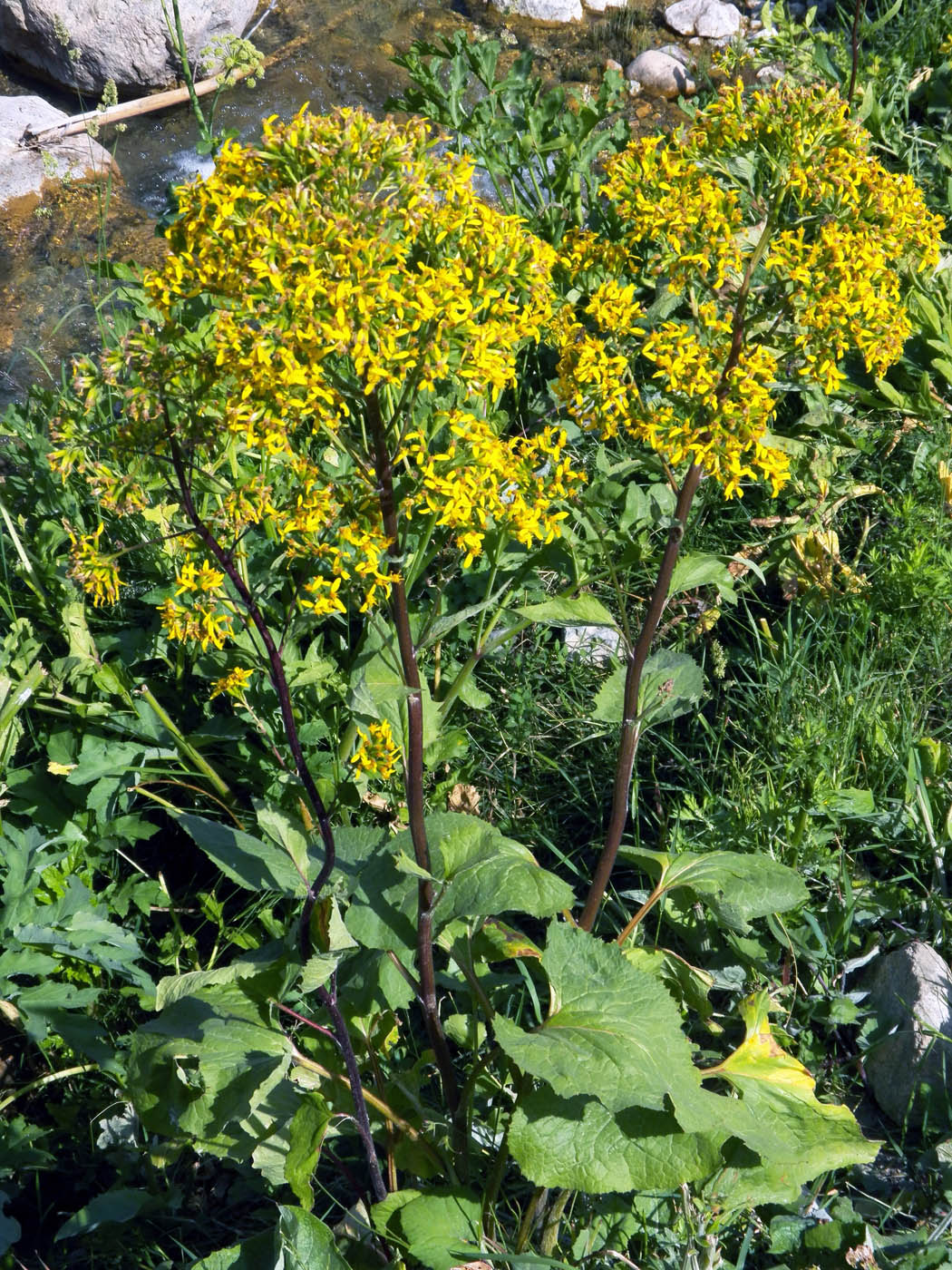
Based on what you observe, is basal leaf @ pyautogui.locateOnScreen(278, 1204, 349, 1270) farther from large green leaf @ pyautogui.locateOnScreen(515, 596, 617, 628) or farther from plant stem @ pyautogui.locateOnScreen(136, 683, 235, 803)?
plant stem @ pyautogui.locateOnScreen(136, 683, 235, 803)

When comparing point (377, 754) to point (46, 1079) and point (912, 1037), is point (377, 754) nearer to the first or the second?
point (46, 1079)

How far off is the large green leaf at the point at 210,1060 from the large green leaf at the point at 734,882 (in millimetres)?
819

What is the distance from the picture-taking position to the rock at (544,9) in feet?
26.3

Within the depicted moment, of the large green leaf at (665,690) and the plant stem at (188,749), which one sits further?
the plant stem at (188,749)

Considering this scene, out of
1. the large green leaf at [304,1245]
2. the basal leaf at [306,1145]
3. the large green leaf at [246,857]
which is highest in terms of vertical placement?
the large green leaf at [246,857]

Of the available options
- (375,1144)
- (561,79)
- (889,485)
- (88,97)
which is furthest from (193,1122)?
(88,97)

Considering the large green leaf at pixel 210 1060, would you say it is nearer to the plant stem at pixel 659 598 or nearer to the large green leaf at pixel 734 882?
the plant stem at pixel 659 598

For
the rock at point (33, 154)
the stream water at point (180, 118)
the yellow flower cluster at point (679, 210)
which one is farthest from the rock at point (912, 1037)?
the rock at point (33, 154)

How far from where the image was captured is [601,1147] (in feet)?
6.40

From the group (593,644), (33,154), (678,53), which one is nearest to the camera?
(593,644)

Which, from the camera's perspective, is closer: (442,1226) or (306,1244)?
(306,1244)

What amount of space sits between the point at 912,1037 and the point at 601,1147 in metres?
0.85

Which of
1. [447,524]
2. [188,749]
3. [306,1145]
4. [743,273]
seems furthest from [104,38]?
[306,1145]

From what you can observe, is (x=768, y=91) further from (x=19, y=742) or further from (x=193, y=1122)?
(x=19, y=742)
